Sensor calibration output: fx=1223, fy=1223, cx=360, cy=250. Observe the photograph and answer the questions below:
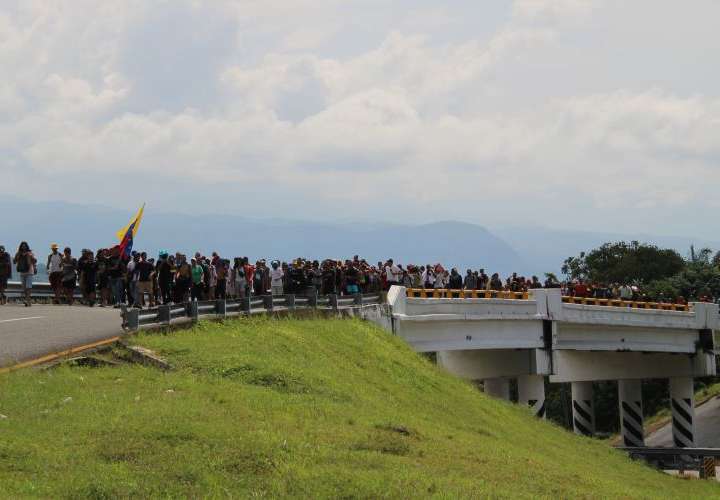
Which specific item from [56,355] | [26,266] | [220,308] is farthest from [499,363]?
[56,355]

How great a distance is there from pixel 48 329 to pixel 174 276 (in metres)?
5.87

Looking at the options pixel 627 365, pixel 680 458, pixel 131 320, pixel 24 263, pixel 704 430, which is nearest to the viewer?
pixel 131 320

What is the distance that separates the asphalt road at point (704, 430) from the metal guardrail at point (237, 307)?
3238cm

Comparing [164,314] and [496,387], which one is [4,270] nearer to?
[164,314]

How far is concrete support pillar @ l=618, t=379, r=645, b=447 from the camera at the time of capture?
182 feet

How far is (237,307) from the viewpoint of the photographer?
91.5 feet

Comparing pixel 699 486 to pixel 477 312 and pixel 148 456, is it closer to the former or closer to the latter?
pixel 477 312

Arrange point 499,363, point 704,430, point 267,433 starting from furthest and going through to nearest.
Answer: point 704,430, point 499,363, point 267,433

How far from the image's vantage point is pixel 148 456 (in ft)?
48.6

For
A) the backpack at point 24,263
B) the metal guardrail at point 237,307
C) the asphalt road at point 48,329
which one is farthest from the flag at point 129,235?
the metal guardrail at point 237,307

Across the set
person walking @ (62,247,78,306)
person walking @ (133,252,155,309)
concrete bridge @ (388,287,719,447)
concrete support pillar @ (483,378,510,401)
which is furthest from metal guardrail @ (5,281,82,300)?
concrete support pillar @ (483,378,510,401)

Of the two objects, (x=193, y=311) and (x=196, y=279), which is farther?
(x=196, y=279)

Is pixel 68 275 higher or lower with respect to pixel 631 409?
higher

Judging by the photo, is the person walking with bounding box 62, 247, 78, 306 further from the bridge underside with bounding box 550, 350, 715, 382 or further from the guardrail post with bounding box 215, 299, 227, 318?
the bridge underside with bounding box 550, 350, 715, 382
